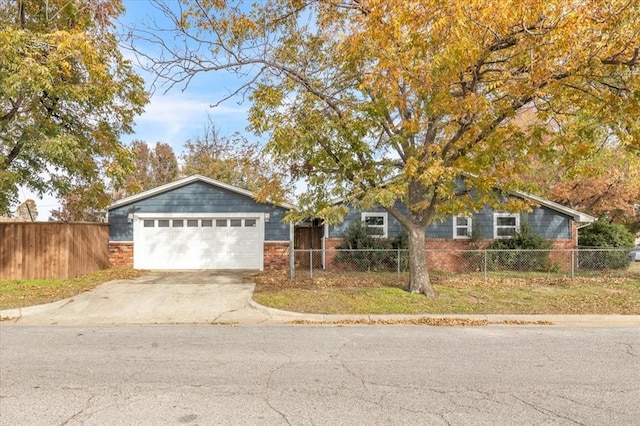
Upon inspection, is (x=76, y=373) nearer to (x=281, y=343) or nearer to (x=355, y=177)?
(x=281, y=343)

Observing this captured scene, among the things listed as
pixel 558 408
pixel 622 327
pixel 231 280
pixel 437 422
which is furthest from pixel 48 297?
pixel 622 327

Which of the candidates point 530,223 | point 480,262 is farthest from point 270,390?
point 530,223

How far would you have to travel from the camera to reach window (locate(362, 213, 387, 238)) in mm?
17703

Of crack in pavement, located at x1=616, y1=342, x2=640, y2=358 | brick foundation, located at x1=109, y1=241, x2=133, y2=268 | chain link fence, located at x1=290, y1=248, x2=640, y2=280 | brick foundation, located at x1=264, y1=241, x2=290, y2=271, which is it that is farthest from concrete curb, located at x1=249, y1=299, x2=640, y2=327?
brick foundation, located at x1=109, y1=241, x2=133, y2=268

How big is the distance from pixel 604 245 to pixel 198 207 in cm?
1696

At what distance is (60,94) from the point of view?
11.6 metres

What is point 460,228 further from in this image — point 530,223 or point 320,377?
point 320,377

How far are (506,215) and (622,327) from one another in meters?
9.97

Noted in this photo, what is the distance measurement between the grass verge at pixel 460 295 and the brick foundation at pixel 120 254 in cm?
596

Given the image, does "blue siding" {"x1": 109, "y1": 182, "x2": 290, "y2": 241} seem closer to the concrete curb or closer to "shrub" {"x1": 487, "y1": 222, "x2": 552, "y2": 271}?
the concrete curb

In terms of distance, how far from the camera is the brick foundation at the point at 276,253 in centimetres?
1700

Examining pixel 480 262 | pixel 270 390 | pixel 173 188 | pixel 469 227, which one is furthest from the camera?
pixel 469 227

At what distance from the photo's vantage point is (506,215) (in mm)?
17984

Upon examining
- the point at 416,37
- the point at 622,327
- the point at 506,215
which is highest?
the point at 416,37
